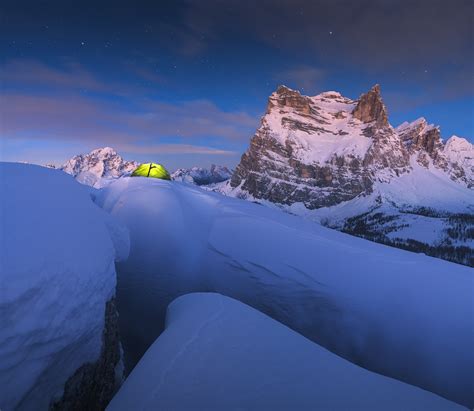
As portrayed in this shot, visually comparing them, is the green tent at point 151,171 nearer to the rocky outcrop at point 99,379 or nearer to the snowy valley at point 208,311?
the snowy valley at point 208,311

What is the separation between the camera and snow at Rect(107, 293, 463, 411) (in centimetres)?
289

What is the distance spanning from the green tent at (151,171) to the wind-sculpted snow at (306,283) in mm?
8512

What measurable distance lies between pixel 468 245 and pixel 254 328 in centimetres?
15616

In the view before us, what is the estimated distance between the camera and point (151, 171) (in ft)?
62.4

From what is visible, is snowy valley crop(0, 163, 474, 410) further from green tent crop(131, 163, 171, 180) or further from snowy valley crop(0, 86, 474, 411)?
green tent crop(131, 163, 171, 180)

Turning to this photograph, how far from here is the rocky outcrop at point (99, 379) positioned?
13.0 ft

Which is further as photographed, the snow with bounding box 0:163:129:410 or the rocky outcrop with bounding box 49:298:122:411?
the rocky outcrop with bounding box 49:298:122:411

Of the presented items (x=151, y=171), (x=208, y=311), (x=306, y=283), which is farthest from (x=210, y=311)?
(x=151, y=171)

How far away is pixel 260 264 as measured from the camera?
7.75 metres

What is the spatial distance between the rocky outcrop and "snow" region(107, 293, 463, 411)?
131cm

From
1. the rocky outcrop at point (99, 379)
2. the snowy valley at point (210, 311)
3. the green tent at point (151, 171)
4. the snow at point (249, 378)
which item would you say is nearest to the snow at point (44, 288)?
the snowy valley at point (210, 311)

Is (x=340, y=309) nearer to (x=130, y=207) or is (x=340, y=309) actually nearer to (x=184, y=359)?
(x=184, y=359)

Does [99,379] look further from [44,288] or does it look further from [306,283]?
[306,283]

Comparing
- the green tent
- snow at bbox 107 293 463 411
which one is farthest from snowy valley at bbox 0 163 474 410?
the green tent
